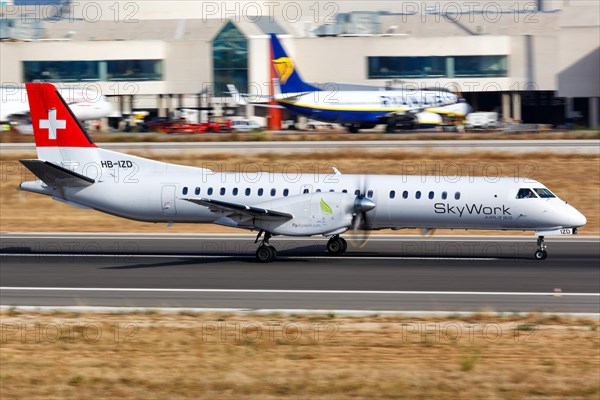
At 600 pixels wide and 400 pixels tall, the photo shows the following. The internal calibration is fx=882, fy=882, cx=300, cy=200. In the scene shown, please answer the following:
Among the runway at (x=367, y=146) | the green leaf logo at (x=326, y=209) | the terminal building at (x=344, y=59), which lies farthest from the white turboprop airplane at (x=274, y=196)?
the terminal building at (x=344, y=59)

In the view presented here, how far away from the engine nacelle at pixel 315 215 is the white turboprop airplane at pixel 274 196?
0.03m

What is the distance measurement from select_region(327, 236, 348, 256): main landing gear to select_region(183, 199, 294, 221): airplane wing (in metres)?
2.66

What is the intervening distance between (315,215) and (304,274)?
2197 mm

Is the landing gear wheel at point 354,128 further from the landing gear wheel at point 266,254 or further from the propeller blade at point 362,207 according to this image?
the landing gear wheel at point 266,254

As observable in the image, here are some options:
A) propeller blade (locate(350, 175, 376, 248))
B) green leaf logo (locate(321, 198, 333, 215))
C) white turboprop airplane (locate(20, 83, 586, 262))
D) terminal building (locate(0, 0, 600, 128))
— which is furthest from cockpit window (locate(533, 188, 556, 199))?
terminal building (locate(0, 0, 600, 128))

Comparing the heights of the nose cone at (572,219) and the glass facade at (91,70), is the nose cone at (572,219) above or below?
below

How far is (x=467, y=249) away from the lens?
93.5ft

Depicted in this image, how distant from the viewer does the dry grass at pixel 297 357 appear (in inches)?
500

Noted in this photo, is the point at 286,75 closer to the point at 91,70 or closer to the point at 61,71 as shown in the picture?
the point at 91,70

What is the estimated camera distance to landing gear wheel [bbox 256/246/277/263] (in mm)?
25609

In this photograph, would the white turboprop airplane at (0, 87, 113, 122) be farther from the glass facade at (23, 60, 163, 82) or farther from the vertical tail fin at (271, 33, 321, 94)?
the vertical tail fin at (271, 33, 321, 94)

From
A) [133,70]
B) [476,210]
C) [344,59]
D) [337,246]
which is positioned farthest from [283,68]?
[476,210]

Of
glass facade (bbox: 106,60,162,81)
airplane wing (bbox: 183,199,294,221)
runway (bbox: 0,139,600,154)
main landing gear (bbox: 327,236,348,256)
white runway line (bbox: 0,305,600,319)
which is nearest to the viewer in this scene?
white runway line (bbox: 0,305,600,319)

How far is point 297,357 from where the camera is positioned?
571 inches
